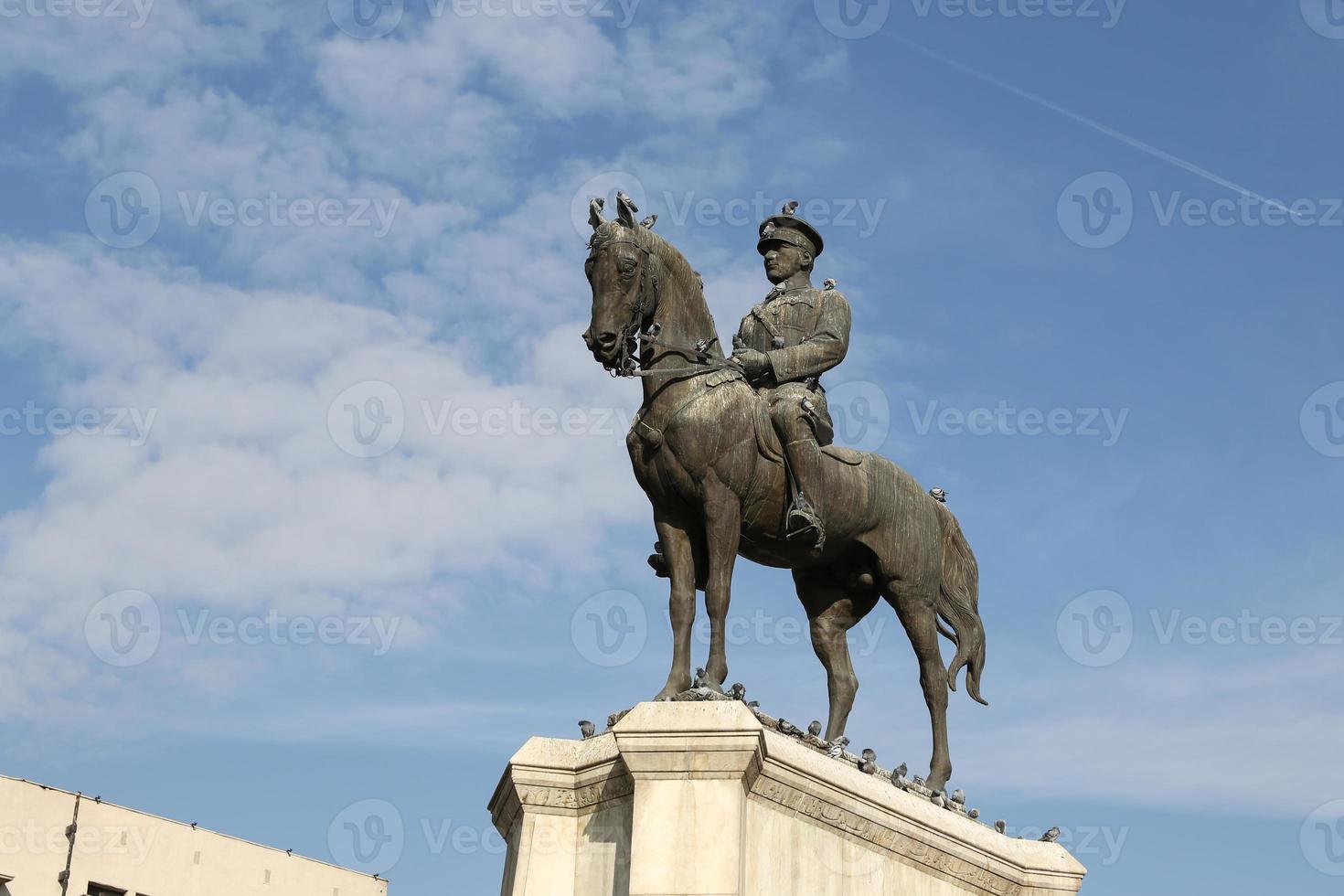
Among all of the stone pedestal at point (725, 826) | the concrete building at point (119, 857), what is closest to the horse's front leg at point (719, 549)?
the stone pedestal at point (725, 826)

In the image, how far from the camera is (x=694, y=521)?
1341 centimetres

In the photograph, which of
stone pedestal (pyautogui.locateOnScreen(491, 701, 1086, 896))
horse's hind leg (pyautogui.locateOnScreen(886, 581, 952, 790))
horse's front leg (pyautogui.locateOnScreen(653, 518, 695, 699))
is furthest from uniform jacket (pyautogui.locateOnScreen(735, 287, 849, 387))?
stone pedestal (pyautogui.locateOnScreen(491, 701, 1086, 896))

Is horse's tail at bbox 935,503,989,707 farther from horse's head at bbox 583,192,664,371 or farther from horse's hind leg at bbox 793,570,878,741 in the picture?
horse's head at bbox 583,192,664,371

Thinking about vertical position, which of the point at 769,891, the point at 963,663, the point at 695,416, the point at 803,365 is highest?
the point at 803,365

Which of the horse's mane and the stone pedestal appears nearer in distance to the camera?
the stone pedestal

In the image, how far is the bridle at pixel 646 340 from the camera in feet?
42.8

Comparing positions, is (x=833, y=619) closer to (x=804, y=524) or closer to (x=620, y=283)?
(x=804, y=524)

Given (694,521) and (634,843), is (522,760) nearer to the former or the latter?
(634,843)

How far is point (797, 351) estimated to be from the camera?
1421 centimetres

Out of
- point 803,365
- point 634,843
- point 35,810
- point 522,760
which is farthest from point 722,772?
point 35,810

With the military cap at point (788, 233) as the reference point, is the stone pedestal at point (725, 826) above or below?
below

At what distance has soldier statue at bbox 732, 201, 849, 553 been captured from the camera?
13594mm

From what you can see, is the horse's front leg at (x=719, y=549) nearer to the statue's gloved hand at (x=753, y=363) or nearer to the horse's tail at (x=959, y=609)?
the statue's gloved hand at (x=753, y=363)

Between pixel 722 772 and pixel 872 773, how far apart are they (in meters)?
2.04
